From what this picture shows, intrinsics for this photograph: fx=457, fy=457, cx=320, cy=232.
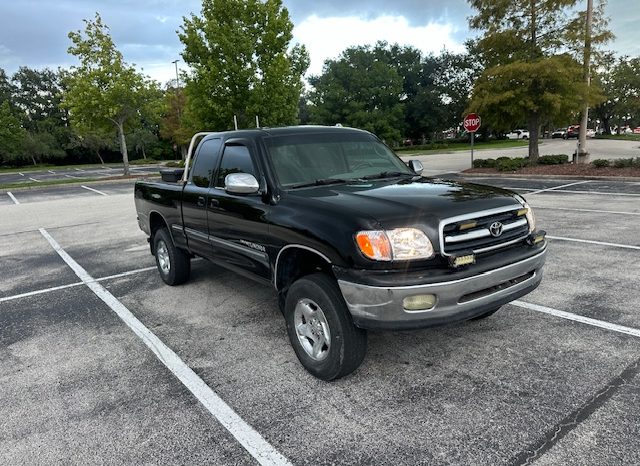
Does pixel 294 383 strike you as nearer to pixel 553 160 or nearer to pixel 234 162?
pixel 234 162

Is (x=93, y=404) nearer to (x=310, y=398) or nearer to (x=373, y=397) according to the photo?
(x=310, y=398)

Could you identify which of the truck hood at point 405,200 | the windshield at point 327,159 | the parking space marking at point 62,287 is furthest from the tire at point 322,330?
the parking space marking at point 62,287

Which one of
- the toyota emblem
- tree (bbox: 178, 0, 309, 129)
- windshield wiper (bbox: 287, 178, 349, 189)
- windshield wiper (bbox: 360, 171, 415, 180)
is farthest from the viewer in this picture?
tree (bbox: 178, 0, 309, 129)

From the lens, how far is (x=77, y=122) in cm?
2775

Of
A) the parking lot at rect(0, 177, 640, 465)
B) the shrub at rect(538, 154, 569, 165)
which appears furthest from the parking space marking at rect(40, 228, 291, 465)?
the shrub at rect(538, 154, 569, 165)

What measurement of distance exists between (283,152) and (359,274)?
5.39 feet

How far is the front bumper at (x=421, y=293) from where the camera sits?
285 centimetres

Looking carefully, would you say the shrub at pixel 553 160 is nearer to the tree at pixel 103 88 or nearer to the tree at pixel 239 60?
the tree at pixel 239 60

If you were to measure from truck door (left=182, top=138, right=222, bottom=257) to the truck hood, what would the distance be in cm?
144

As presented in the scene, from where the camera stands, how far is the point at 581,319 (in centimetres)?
418

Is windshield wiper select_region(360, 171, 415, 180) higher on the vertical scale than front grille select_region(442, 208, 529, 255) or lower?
higher

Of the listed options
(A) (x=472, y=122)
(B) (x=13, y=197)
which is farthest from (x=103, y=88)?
(A) (x=472, y=122)

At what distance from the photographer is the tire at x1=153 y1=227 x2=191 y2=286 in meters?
5.65

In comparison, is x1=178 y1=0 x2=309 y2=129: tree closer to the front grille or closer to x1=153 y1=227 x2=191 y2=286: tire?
x1=153 y1=227 x2=191 y2=286: tire
